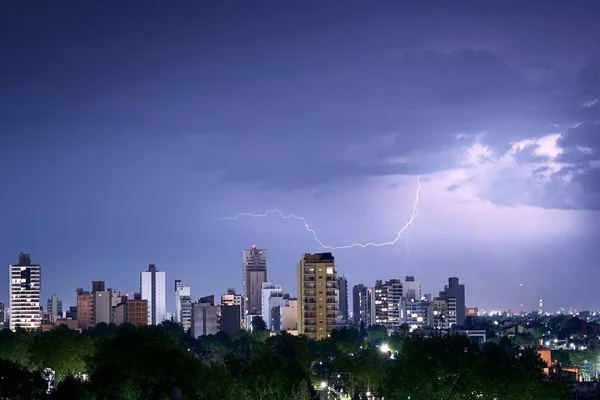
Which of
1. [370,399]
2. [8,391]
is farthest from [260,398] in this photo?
[370,399]

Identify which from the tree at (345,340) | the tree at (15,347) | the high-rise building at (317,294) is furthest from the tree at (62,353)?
the high-rise building at (317,294)

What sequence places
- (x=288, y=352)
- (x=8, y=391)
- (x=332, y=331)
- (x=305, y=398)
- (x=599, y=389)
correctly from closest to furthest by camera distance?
1. (x=8, y=391)
2. (x=305, y=398)
3. (x=599, y=389)
4. (x=288, y=352)
5. (x=332, y=331)

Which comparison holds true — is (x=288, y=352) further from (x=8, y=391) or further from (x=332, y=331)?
(x=8, y=391)

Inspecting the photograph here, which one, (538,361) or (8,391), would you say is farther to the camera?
(538,361)

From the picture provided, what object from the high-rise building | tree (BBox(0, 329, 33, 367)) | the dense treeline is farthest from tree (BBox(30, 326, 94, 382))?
the high-rise building

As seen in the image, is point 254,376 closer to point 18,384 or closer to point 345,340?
point 18,384

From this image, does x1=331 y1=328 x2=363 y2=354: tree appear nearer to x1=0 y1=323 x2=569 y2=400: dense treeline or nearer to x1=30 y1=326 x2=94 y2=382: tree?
x1=30 y1=326 x2=94 y2=382: tree

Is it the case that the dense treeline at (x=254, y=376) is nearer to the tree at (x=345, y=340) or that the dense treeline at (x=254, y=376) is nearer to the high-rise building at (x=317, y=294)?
the tree at (x=345, y=340)

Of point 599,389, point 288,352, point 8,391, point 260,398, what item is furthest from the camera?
point 288,352

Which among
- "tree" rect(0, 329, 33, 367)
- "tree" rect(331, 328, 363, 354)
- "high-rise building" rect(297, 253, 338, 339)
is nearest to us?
"tree" rect(0, 329, 33, 367)
